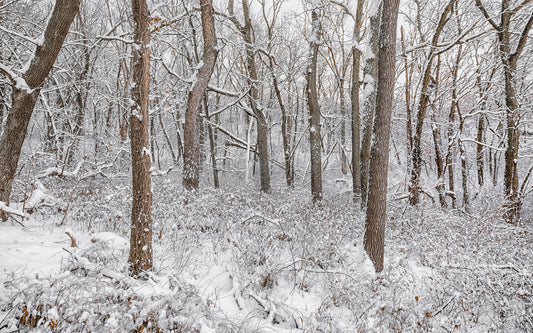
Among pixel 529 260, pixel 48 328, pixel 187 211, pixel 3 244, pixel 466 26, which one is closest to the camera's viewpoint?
pixel 48 328

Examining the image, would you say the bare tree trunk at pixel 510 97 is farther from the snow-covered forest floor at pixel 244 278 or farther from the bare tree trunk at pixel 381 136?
the bare tree trunk at pixel 381 136

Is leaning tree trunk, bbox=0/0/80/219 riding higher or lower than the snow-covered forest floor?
higher

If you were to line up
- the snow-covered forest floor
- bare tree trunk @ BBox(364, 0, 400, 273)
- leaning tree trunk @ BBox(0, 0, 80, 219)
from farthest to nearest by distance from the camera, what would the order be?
1. leaning tree trunk @ BBox(0, 0, 80, 219)
2. bare tree trunk @ BBox(364, 0, 400, 273)
3. the snow-covered forest floor

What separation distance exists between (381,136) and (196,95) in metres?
5.77

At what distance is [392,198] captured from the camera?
10211 millimetres

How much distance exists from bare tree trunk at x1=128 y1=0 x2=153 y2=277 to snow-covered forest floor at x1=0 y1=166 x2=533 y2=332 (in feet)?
0.90

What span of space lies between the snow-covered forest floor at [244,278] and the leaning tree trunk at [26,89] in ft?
3.31

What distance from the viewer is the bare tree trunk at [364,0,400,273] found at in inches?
186

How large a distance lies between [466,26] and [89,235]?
47.8 ft

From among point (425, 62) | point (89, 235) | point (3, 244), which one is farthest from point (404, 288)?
point (425, 62)

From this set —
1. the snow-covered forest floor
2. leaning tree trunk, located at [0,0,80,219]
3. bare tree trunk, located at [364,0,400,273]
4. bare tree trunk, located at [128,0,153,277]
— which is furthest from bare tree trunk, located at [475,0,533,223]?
leaning tree trunk, located at [0,0,80,219]

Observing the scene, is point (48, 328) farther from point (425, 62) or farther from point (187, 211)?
point (425, 62)

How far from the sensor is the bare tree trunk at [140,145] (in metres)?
3.56

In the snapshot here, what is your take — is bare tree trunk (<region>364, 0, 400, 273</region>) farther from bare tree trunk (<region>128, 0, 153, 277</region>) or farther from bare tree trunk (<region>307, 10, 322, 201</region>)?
bare tree trunk (<region>307, 10, 322, 201</region>)
